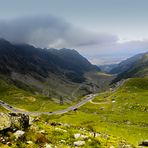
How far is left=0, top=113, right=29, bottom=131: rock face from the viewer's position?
2874 cm

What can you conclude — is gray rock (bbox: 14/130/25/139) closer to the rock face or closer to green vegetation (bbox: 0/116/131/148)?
green vegetation (bbox: 0/116/131/148)

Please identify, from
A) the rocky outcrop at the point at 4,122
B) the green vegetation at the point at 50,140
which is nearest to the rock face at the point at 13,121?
the rocky outcrop at the point at 4,122

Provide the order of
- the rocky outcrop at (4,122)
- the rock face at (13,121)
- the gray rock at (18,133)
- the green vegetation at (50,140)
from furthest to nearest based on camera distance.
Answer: the rock face at (13,121) → the rocky outcrop at (4,122) → the gray rock at (18,133) → the green vegetation at (50,140)

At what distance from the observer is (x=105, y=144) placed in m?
32.0

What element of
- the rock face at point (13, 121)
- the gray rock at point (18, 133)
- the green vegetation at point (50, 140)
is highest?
the rock face at point (13, 121)

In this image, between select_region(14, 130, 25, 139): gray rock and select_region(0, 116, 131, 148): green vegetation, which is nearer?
select_region(0, 116, 131, 148): green vegetation

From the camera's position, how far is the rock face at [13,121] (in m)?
28.7

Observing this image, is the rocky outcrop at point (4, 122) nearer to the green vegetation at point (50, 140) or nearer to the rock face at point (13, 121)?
the rock face at point (13, 121)

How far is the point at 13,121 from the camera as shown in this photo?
1187 inches

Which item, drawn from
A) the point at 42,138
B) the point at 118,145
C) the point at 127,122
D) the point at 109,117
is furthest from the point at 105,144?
the point at 109,117

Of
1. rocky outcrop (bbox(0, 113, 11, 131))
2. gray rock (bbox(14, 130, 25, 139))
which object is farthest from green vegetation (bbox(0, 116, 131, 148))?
rocky outcrop (bbox(0, 113, 11, 131))

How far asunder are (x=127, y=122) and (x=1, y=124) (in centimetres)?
14775

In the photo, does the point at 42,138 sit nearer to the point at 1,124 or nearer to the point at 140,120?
the point at 1,124

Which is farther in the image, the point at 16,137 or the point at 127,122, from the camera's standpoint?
the point at 127,122
